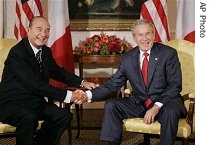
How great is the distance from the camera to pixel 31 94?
314cm

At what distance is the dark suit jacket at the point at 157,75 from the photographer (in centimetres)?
304

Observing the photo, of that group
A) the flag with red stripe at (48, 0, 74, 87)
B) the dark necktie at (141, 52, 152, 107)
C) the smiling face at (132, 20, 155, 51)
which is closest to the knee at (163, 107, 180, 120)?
the dark necktie at (141, 52, 152, 107)

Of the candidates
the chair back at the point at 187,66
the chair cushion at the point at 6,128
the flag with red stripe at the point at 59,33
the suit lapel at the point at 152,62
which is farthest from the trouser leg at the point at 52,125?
the flag with red stripe at the point at 59,33

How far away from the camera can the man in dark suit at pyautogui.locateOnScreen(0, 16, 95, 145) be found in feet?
9.73

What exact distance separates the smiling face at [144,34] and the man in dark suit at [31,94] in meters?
0.70

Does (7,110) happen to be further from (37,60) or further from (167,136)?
(167,136)

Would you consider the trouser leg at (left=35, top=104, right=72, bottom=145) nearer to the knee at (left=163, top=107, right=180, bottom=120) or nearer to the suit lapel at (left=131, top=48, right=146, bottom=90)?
the suit lapel at (left=131, top=48, right=146, bottom=90)

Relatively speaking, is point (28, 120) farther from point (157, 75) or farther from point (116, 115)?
point (157, 75)

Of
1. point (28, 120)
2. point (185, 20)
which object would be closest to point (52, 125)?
point (28, 120)

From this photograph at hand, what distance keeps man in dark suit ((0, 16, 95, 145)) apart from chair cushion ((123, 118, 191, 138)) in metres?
0.53

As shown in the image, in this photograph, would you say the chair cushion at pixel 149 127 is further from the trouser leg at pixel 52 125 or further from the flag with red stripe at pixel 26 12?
the flag with red stripe at pixel 26 12

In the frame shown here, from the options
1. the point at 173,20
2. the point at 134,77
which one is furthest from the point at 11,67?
the point at 173,20

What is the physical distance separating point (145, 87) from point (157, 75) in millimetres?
150
